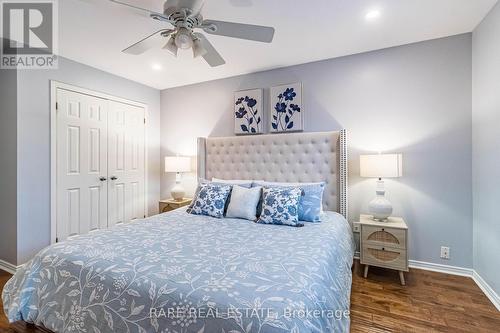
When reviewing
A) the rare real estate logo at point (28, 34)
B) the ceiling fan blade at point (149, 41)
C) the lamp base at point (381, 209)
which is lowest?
the lamp base at point (381, 209)

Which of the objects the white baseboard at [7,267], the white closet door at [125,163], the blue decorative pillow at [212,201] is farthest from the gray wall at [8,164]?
the blue decorative pillow at [212,201]

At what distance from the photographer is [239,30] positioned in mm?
1695

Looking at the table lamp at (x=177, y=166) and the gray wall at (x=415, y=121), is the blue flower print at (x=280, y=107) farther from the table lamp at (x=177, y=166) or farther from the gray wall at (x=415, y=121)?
the table lamp at (x=177, y=166)

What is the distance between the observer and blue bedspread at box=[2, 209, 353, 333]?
1.01m

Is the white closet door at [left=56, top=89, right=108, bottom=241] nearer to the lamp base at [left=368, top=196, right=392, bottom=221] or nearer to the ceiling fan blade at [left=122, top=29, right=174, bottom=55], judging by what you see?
the ceiling fan blade at [left=122, top=29, right=174, bottom=55]

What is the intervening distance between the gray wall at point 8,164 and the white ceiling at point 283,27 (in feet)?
2.36

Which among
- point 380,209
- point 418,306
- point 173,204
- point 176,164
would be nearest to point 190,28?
point 176,164

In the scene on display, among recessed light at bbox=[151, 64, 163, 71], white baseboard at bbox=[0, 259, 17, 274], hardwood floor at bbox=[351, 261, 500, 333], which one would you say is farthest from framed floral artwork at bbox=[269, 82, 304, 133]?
white baseboard at bbox=[0, 259, 17, 274]

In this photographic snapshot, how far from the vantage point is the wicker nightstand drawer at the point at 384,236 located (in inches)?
90.7

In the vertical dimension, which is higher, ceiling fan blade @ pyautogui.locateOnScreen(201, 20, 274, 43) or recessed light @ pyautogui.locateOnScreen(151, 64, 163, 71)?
recessed light @ pyautogui.locateOnScreen(151, 64, 163, 71)

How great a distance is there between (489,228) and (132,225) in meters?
3.16

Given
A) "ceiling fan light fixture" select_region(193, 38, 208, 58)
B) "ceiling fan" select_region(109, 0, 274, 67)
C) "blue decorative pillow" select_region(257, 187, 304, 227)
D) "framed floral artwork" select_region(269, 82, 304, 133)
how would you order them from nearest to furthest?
"ceiling fan" select_region(109, 0, 274, 67) < "ceiling fan light fixture" select_region(193, 38, 208, 58) < "blue decorative pillow" select_region(257, 187, 304, 227) < "framed floral artwork" select_region(269, 82, 304, 133)

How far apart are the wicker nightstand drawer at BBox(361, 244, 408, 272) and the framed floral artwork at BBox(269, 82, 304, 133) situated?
5.18 ft

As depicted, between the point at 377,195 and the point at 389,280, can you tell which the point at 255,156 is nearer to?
the point at 377,195
